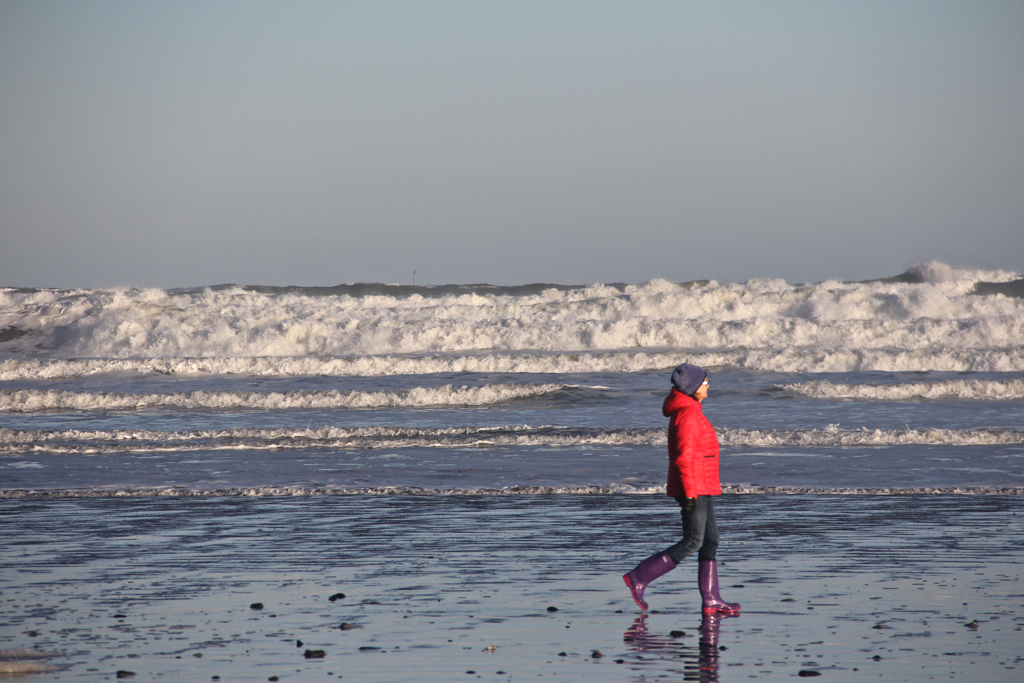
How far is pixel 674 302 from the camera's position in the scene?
117 feet

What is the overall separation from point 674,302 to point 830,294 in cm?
536

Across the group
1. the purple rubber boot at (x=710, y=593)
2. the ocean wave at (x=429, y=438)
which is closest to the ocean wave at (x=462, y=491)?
the ocean wave at (x=429, y=438)

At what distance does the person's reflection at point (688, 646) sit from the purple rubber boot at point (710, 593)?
0.04m

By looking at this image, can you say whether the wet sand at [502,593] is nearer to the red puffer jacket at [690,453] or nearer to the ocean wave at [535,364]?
the red puffer jacket at [690,453]

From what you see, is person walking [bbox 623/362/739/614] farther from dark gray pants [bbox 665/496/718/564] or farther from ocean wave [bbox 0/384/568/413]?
ocean wave [bbox 0/384/568/413]

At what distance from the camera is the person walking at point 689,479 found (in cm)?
636

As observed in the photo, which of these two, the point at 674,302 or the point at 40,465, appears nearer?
the point at 40,465

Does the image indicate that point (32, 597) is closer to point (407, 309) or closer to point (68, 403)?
point (68, 403)

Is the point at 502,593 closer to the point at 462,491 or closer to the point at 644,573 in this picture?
the point at 644,573

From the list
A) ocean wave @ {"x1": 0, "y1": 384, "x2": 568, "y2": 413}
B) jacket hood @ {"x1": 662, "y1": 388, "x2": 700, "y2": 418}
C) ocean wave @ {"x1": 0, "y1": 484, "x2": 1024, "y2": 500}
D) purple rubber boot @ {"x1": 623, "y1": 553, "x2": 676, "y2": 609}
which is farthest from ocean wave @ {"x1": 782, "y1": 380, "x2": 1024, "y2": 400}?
purple rubber boot @ {"x1": 623, "y1": 553, "x2": 676, "y2": 609}

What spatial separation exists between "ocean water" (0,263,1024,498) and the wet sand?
183 cm

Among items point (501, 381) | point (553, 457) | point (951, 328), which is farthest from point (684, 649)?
point (951, 328)

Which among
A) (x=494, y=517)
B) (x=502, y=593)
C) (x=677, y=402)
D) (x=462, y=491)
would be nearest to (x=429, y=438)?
(x=462, y=491)

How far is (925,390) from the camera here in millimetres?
20797
